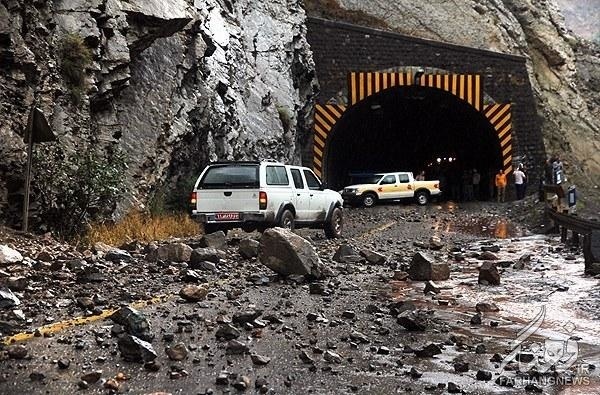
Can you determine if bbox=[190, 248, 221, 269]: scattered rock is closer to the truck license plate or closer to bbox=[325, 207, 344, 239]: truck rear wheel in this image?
the truck license plate

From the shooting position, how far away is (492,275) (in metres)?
11.1

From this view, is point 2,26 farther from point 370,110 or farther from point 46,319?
point 370,110

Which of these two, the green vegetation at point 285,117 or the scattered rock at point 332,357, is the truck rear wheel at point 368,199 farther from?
the scattered rock at point 332,357

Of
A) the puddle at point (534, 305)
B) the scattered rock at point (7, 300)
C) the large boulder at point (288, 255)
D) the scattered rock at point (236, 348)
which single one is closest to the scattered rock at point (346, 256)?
the puddle at point (534, 305)

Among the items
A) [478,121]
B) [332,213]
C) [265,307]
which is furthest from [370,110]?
[265,307]

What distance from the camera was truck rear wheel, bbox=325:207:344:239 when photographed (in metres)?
18.5

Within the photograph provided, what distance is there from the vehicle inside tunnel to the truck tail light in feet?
71.2

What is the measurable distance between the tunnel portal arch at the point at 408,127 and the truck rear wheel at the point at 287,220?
1981 centimetres

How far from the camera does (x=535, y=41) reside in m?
44.2

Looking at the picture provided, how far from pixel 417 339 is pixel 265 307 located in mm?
1964

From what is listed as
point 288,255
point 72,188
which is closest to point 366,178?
point 72,188

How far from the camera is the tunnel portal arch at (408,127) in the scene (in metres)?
A: 36.7

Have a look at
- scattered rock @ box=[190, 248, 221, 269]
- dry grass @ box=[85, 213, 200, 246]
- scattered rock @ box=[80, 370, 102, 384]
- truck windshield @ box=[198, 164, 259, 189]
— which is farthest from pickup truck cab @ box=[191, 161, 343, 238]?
scattered rock @ box=[80, 370, 102, 384]

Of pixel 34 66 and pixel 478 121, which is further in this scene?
pixel 478 121
